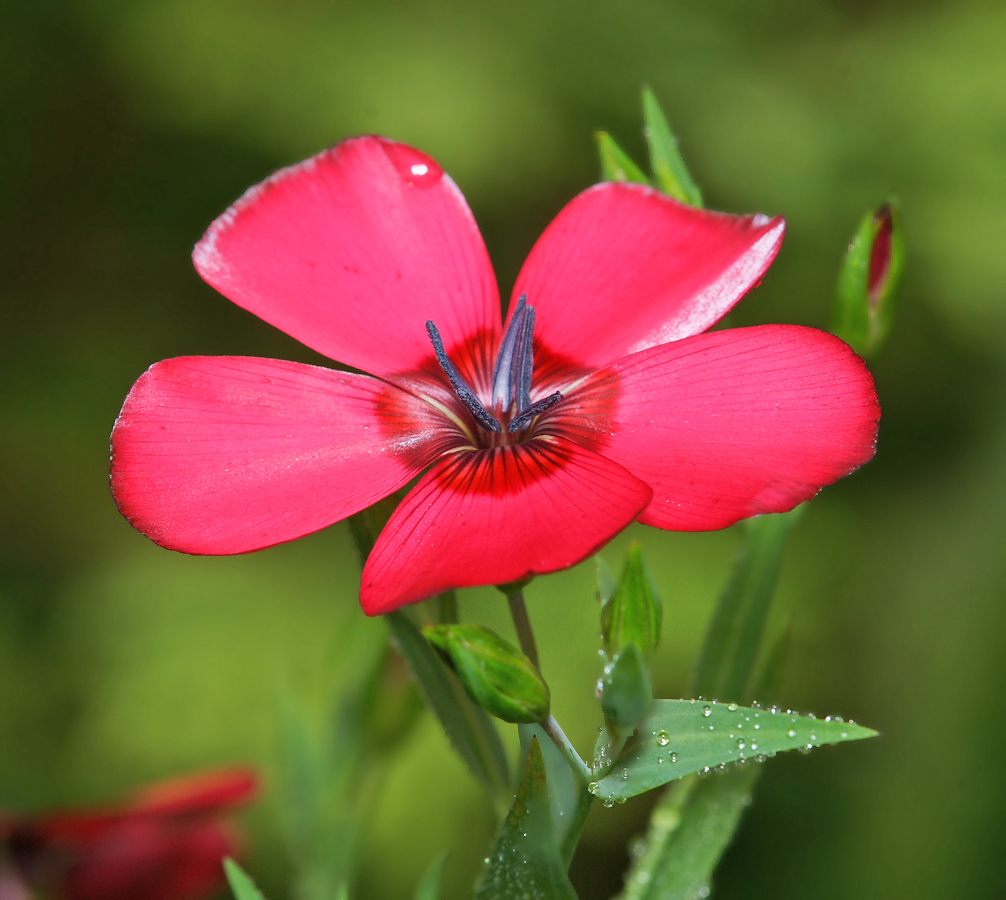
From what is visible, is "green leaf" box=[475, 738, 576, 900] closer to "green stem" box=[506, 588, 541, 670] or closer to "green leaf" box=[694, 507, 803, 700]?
"green stem" box=[506, 588, 541, 670]

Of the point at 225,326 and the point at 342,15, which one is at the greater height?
the point at 342,15

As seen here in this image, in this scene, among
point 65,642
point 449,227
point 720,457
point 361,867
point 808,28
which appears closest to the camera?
point 720,457

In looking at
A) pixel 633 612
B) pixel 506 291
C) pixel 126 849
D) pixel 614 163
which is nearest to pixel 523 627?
pixel 633 612

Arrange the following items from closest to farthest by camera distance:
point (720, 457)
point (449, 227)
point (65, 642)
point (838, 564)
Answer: point (720, 457)
point (449, 227)
point (65, 642)
point (838, 564)

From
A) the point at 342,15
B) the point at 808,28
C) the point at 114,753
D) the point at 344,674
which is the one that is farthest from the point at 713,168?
the point at 114,753

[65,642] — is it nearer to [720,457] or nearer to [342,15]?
[342,15]

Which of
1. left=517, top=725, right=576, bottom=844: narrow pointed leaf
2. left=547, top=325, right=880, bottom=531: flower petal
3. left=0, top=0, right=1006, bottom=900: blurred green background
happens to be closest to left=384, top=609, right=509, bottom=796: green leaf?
left=517, top=725, right=576, bottom=844: narrow pointed leaf

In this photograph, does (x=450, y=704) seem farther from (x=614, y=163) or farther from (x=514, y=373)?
(x=614, y=163)

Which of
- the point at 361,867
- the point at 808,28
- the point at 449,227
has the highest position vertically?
the point at 449,227

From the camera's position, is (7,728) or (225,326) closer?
(7,728)
